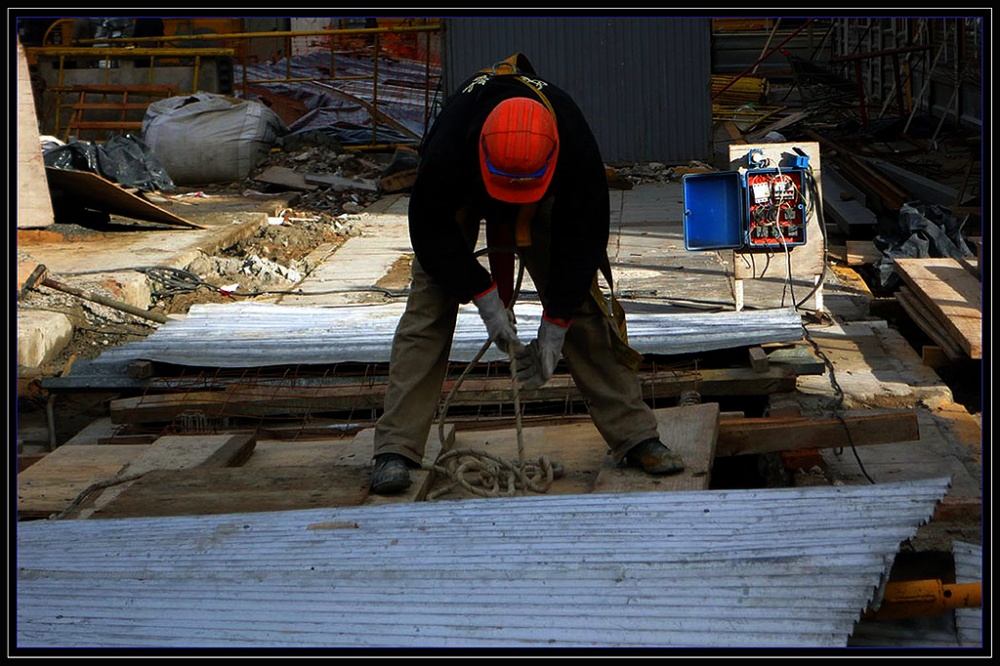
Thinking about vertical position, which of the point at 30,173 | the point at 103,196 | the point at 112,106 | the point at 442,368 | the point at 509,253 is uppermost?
the point at 112,106

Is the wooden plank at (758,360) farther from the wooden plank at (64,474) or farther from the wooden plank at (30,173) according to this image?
the wooden plank at (30,173)

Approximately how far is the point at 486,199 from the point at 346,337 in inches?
93.9

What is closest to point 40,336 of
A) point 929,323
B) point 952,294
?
point 929,323

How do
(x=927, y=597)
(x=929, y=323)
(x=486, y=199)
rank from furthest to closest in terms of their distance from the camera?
(x=929, y=323) < (x=486, y=199) < (x=927, y=597)

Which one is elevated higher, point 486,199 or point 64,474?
point 486,199

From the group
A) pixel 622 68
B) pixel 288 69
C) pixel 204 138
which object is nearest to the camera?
pixel 204 138

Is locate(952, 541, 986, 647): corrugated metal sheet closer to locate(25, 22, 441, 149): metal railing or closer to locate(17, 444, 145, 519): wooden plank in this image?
locate(17, 444, 145, 519): wooden plank

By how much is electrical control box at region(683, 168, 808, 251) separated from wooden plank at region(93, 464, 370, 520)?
3.51 meters

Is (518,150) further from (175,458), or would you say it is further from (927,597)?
(175,458)

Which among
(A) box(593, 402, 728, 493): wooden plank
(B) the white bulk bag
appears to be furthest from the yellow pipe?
(B) the white bulk bag

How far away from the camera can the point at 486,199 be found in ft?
11.8
